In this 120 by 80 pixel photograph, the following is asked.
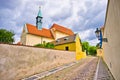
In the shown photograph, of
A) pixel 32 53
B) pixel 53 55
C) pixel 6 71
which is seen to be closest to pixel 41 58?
pixel 32 53

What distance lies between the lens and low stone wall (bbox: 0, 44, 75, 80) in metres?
8.32

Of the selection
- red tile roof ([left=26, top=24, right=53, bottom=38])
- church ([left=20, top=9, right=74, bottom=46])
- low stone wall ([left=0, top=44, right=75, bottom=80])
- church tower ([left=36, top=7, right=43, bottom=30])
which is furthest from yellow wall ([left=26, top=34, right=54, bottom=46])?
low stone wall ([left=0, top=44, right=75, bottom=80])

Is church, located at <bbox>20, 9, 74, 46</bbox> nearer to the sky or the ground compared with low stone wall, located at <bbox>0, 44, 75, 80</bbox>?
nearer to the sky

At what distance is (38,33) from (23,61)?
27.1 m

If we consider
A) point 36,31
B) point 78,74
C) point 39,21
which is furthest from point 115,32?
point 39,21

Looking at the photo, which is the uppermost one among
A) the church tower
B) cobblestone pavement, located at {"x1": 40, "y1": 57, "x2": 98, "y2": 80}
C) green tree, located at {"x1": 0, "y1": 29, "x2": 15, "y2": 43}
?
the church tower

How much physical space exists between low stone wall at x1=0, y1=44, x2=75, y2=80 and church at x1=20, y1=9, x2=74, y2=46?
67.1 feet

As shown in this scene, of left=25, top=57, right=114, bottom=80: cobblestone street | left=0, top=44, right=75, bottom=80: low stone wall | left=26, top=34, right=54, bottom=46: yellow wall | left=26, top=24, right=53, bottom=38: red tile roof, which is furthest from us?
left=26, top=24, right=53, bottom=38: red tile roof

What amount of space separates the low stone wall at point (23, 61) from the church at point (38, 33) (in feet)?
67.1

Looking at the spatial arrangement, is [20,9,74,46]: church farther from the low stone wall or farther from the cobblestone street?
the cobblestone street

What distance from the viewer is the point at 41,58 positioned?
12438 mm

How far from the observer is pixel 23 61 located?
1003 cm

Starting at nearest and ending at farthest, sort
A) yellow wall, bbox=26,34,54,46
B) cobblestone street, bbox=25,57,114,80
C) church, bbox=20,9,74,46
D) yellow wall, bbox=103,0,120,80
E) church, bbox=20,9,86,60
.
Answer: yellow wall, bbox=103,0,120,80 < cobblestone street, bbox=25,57,114,80 < church, bbox=20,9,86,60 < yellow wall, bbox=26,34,54,46 < church, bbox=20,9,74,46

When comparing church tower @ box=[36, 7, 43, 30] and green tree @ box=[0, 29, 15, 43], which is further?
church tower @ box=[36, 7, 43, 30]
